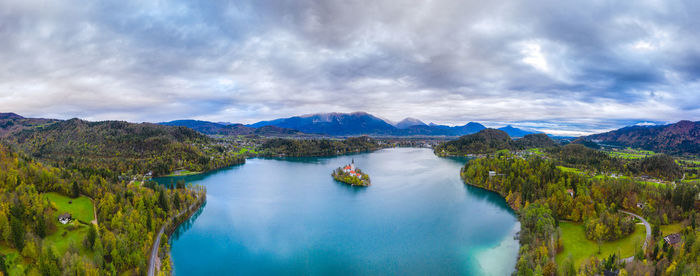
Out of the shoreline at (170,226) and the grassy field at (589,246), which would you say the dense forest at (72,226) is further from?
the grassy field at (589,246)

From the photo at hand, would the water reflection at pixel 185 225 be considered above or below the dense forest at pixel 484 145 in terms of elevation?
below

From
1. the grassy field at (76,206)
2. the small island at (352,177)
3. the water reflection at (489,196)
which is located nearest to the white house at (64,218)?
the grassy field at (76,206)

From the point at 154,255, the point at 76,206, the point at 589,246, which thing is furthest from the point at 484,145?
the point at 76,206

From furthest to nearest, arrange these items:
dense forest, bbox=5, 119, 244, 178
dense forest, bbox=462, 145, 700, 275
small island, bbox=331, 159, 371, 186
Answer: dense forest, bbox=5, 119, 244, 178 < small island, bbox=331, 159, 371, 186 < dense forest, bbox=462, 145, 700, 275

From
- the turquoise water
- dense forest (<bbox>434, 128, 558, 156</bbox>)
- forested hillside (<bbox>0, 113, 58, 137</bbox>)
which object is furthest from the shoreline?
forested hillside (<bbox>0, 113, 58, 137</bbox>)

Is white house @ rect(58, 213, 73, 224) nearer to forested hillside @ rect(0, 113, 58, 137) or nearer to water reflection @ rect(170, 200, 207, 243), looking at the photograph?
water reflection @ rect(170, 200, 207, 243)

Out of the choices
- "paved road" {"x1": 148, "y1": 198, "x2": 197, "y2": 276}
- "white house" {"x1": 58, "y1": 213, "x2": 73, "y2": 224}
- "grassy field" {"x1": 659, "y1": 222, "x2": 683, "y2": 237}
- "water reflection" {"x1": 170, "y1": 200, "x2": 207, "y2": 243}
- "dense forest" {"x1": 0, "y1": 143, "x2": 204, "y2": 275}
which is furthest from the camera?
"water reflection" {"x1": 170, "y1": 200, "x2": 207, "y2": 243}

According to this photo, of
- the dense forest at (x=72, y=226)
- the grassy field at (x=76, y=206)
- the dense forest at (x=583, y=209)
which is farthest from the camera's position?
the grassy field at (x=76, y=206)
